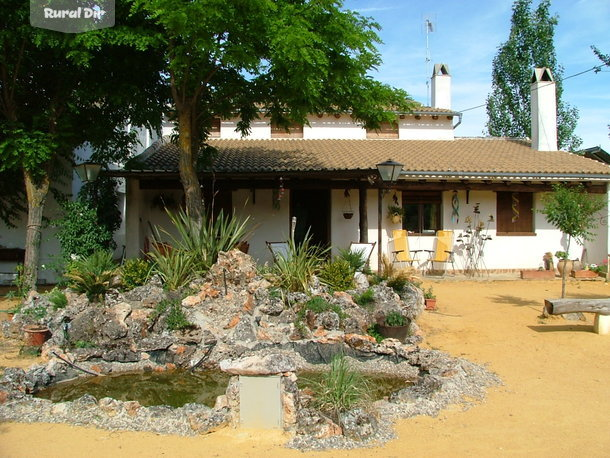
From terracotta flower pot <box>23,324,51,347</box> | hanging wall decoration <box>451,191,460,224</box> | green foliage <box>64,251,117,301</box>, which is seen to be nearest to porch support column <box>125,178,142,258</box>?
green foliage <box>64,251,117,301</box>

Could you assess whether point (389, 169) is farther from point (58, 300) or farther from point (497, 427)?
point (58, 300)

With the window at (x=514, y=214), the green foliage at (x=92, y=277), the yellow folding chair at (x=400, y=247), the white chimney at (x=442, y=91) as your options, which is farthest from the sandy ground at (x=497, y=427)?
the white chimney at (x=442, y=91)

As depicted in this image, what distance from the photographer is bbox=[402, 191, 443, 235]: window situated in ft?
42.3

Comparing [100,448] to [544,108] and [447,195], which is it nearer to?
[447,195]

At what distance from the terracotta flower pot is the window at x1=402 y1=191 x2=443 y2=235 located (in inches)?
355

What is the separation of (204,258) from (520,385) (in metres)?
4.99

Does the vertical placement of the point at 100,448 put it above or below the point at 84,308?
below

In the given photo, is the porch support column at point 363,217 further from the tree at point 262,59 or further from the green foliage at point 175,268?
the green foliage at point 175,268

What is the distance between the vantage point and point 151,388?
18.0 feet

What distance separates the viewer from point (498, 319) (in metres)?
8.12

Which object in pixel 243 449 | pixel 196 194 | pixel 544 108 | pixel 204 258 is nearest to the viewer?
pixel 243 449

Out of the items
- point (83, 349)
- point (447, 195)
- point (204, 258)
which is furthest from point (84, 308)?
point (447, 195)

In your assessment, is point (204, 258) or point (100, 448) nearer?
point (100, 448)

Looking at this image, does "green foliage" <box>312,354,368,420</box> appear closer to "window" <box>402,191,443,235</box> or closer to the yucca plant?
the yucca plant
